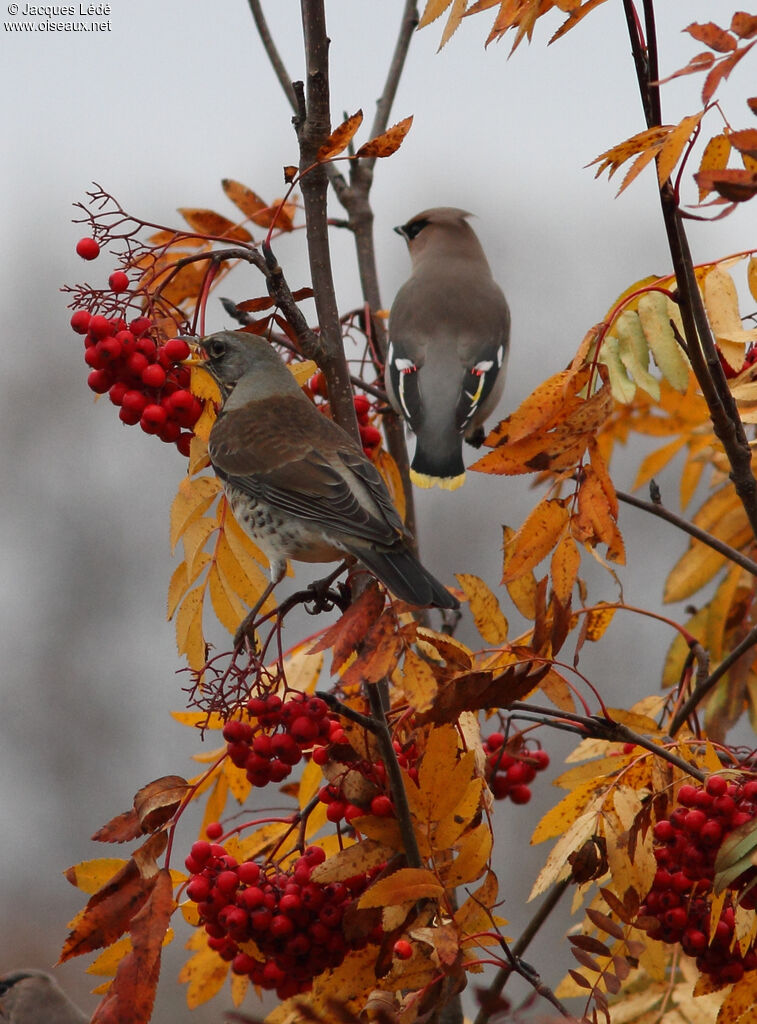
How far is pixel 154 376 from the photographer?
2205mm

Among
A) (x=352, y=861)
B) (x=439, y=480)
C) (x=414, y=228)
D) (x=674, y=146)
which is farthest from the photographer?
(x=414, y=228)

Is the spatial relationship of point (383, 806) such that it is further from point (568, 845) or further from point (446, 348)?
point (446, 348)

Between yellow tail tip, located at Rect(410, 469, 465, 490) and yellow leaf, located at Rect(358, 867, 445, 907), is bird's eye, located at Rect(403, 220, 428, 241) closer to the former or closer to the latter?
yellow tail tip, located at Rect(410, 469, 465, 490)

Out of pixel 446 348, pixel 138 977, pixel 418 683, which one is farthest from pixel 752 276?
pixel 446 348

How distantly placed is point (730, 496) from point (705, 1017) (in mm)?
1137

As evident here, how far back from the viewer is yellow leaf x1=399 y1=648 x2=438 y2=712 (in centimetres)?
163

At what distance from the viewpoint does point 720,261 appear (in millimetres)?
2205

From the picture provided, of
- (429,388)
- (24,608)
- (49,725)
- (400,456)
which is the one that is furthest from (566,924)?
(400,456)

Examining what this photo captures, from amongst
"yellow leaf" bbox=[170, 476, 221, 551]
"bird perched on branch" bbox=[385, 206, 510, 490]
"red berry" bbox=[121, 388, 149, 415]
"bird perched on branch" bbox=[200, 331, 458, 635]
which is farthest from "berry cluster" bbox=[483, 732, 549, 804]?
"bird perched on branch" bbox=[385, 206, 510, 490]

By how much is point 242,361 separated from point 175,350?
0.85m

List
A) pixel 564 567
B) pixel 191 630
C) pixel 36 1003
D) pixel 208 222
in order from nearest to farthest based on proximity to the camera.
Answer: pixel 564 567, pixel 191 630, pixel 208 222, pixel 36 1003

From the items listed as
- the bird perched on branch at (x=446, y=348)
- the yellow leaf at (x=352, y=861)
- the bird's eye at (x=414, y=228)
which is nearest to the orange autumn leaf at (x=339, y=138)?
the yellow leaf at (x=352, y=861)

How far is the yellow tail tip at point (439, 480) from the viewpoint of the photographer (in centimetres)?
375

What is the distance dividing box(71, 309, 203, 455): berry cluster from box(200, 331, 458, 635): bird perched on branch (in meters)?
0.22
